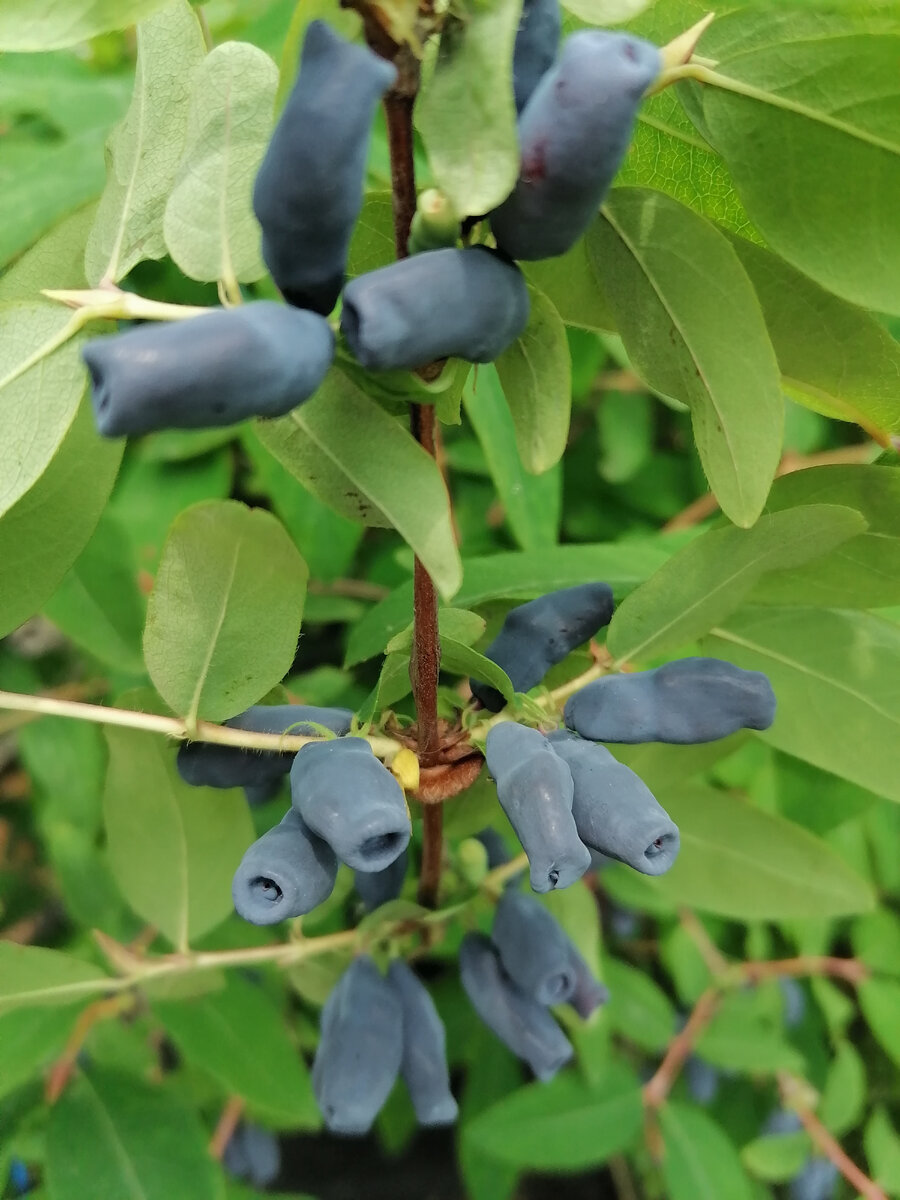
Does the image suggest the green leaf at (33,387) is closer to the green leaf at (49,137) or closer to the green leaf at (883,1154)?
the green leaf at (49,137)

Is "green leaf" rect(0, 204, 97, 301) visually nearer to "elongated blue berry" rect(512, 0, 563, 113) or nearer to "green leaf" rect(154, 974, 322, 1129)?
"elongated blue berry" rect(512, 0, 563, 113)

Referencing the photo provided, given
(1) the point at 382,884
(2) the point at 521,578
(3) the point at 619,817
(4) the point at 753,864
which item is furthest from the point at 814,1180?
(3) the point at 619,817

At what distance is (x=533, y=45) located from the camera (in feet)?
1.11

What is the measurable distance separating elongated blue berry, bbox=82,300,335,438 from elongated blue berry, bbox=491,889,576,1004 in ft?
1.62

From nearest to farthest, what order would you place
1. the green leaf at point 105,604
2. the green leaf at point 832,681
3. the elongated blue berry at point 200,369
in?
the elongated blue berry at point 200,369
the green leaf at point 832,681
the green leaf at point 105,604

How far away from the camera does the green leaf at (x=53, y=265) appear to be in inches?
20.1

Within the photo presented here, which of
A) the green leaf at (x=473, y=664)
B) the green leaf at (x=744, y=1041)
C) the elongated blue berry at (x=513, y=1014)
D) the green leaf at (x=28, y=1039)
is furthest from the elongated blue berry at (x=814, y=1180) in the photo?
the green leaf at (x=473, y=664)

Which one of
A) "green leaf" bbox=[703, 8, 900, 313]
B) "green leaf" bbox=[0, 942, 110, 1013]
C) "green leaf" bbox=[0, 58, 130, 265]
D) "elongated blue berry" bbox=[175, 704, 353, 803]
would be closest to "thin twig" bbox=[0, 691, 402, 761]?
"elongated blue berry" bbox=[175, 704, 353, 803]

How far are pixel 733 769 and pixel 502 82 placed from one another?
898mm

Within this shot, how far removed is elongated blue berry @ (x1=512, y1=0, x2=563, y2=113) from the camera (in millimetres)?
336

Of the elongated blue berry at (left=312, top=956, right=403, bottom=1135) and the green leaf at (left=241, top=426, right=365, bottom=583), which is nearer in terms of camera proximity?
the elongated blue berry at (left=312, top=956, right=403, bottom=1135)

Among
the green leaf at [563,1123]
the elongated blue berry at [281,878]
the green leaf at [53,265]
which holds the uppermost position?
the green leaf at [53,265]

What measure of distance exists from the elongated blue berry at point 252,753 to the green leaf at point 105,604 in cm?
42

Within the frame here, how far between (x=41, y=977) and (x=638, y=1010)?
807mm
